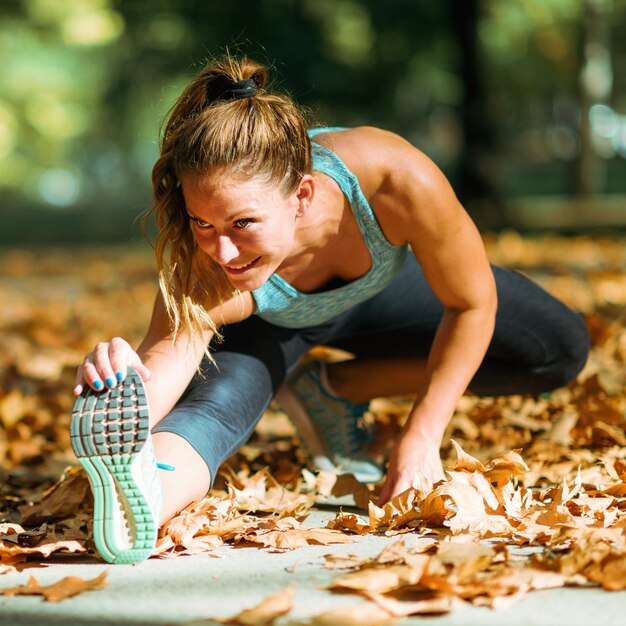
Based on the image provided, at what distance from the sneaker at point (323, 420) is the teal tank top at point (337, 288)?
0.29 meters

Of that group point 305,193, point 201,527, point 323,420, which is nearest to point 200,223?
point 305,193

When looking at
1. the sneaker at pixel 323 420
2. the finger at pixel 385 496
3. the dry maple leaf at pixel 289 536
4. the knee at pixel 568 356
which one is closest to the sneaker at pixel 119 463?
the dry maple leaf at pixel 289 536

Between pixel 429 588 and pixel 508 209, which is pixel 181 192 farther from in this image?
pixel 508 209

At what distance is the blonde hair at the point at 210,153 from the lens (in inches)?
86.0

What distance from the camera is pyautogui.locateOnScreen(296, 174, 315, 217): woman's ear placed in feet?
7.68

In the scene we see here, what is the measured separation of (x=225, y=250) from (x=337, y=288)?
590mm

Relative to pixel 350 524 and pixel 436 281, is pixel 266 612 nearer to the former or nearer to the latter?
pixel 350 524

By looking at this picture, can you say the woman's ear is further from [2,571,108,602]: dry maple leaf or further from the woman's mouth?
[2,571,108,602]: dry maple leaf

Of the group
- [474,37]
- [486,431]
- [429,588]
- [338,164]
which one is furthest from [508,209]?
[429,588]

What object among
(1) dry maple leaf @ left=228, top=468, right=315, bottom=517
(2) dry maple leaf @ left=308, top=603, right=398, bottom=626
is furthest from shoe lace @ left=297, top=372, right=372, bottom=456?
(2) dry maple leaf @ left=308, top=603, right=398, bottom=626

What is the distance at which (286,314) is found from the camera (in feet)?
8.91

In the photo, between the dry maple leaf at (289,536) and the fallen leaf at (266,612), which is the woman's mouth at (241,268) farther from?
the fallen leaf at (266,612)

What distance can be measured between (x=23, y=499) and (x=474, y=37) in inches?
416

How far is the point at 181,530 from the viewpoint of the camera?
2184 millimetres
